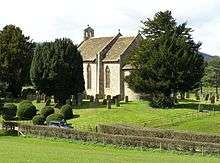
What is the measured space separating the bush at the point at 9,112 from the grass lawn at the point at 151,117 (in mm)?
8479

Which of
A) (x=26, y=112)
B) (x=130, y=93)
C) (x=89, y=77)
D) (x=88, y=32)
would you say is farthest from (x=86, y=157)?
(x=88, y=32)

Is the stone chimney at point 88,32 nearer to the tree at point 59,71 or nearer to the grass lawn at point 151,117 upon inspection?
the tree at point 59,71

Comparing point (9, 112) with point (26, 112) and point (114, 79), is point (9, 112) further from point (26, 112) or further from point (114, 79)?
point (114, 79)

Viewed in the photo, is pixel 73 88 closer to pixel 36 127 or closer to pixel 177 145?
pixel 36 127

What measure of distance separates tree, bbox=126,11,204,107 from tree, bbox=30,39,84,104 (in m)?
9.63

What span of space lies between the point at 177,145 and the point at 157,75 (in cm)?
2777

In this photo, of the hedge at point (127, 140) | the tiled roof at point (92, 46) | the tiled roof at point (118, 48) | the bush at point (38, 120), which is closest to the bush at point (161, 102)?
the bush at point (38, 120)

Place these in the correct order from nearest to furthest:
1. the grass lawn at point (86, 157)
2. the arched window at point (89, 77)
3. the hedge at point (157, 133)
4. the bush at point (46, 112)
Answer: the grass lawn at point (86, 157) → the hedge at point (157, 133) → the bush at point (46, 112) → the arched window at point (89, 77)

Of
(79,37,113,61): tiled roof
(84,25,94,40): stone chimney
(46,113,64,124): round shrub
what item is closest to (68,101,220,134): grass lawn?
(46,113,64,124): round shrub

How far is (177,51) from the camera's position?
75.1 meters

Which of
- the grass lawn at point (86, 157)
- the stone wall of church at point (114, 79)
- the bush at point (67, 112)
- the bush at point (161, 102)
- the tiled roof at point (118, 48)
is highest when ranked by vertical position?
the tiled roof at point (118, 48)

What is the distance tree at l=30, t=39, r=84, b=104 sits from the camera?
8156cm

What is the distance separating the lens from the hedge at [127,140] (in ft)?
151

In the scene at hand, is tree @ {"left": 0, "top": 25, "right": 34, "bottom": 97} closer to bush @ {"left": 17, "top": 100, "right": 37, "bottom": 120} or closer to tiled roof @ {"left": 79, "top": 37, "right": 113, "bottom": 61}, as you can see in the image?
tiled roof @ {"left": 79, "top": 37, "right": 113, "bottom": 61}
